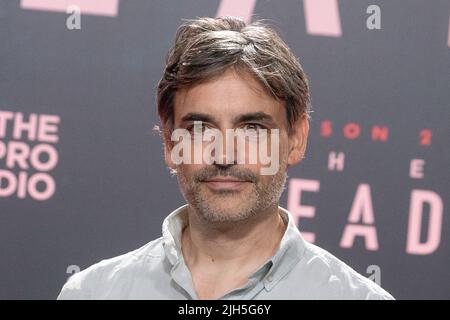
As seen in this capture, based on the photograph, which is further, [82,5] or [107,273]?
[82,5]

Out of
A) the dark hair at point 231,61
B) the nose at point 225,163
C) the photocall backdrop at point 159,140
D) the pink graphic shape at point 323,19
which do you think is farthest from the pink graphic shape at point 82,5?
the nose at point 225,163

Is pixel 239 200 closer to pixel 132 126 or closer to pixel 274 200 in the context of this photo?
pixel 274 200

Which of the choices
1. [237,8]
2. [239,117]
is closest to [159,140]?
[237,8]

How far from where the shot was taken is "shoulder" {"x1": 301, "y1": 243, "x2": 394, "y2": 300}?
3.88ft

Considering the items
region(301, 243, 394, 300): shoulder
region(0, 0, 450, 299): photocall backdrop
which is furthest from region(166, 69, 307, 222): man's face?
region(0, 0, 450, 299): photocall backdrop

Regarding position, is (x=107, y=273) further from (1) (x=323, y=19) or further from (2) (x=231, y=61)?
(1) (x=323, y=19)

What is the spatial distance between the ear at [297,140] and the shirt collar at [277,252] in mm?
94

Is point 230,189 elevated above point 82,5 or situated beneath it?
situated beneath

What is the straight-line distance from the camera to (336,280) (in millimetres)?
1198

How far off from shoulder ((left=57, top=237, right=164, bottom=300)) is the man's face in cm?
14

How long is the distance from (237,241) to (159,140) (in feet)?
2.84

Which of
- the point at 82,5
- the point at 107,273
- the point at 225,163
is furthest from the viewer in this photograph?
the point at 82,5

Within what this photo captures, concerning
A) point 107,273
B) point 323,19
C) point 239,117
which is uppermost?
point 323,19
